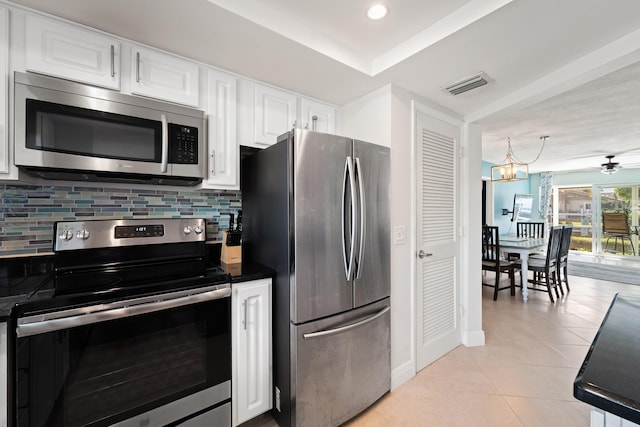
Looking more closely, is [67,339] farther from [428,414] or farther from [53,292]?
[428,414]

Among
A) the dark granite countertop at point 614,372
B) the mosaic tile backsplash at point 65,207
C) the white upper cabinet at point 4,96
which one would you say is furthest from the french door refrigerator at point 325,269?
the white upper cabinet at point 4,96

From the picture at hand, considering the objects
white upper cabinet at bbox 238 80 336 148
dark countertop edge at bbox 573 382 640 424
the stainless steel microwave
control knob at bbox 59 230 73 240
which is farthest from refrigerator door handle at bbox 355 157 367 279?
control knob at bbox 59 230 73 240

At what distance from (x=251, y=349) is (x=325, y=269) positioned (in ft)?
2.06

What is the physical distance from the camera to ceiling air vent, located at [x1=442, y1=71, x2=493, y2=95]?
193 centimetres

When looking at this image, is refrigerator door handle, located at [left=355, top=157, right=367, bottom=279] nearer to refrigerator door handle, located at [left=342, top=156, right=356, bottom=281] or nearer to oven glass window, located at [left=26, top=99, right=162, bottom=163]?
refrigerator door handle, located at [left=342, top=156, right=356, bottom=281]

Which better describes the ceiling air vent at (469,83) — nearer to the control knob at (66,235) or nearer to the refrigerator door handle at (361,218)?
the refrigerator door handle at (361,218)

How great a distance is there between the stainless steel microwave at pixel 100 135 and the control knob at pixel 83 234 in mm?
301

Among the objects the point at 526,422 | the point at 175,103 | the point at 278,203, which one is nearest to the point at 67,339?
the point at 278,203

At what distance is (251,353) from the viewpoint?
1.56 meters

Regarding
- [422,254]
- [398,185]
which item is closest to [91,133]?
Result: [398,185]

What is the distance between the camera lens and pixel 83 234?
4.55 feet

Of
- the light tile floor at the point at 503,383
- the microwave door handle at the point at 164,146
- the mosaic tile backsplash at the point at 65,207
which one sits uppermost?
the microwave door handle at the point at 164,146

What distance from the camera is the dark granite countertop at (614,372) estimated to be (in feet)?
1.93

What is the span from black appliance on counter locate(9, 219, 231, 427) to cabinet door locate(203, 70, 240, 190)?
358 millimetres
